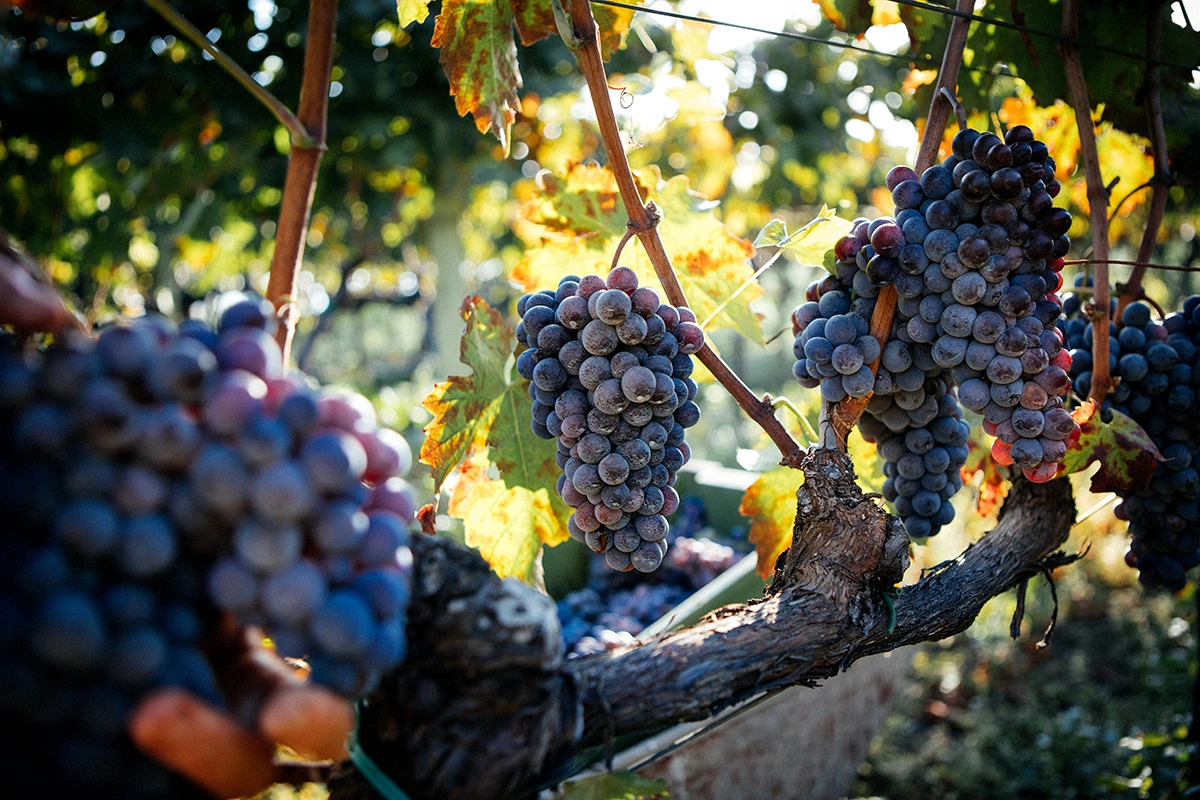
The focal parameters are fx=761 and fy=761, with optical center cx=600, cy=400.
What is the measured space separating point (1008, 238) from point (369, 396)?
706 centimetres

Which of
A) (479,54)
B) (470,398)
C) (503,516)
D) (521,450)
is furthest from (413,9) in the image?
(503,516)

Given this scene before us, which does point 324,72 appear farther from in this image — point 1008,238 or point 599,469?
point 1008,238

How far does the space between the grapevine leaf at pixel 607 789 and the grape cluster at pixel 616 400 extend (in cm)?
33

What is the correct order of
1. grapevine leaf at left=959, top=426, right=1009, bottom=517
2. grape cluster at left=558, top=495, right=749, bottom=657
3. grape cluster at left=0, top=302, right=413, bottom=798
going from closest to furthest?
1. grape cluster at left=0, top=302, right=413, bottom=798
2. grapevine leaf at left=959, top=426, right=1009, bottom=517
3. grape cluster at left=558, top=495, right=749, bottom=657

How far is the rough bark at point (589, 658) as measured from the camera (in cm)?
81

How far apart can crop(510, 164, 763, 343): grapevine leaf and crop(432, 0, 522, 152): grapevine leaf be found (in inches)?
7.2

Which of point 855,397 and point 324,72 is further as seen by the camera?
point 324,72

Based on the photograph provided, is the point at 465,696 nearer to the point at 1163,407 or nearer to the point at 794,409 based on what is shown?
the point at 794,409

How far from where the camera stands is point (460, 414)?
147 centimetres

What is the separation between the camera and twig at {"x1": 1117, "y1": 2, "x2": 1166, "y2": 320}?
67.3 inches

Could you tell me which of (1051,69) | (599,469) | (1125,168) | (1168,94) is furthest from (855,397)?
(1125,168)

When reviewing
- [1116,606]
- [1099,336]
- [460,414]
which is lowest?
[1116,606]

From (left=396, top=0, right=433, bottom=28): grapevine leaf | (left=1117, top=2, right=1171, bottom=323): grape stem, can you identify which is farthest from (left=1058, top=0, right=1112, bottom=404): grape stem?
(left=396, top=0, right=433, bottom=28): grapevine leaf

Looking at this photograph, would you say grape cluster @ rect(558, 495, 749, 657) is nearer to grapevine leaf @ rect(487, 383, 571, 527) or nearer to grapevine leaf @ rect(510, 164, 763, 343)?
grapevine leaf @ rect(487, 383, 571, 527)
